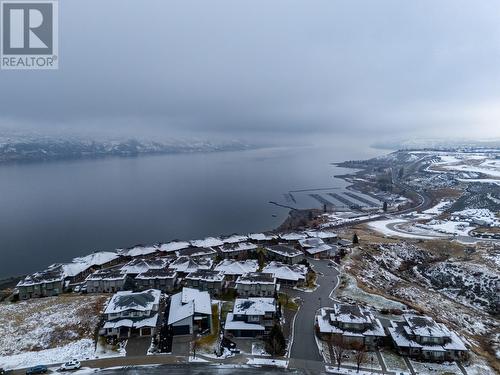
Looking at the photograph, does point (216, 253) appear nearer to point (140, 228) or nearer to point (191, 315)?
point (191, 315)

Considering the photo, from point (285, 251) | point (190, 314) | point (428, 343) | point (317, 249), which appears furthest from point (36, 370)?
point (317, 249)

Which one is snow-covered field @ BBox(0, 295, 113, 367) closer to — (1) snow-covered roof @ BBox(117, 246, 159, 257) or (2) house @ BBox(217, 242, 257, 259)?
(1) snow-covered roof @ BBox(117, 246, 159, 257)

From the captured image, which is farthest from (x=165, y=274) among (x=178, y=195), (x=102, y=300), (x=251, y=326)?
(x=178, y=195)

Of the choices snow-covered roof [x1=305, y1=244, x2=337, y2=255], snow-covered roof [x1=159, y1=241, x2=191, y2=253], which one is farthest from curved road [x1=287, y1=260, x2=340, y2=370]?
snow-covered roof [x1=159, y1=241, x2=191, y2=253]

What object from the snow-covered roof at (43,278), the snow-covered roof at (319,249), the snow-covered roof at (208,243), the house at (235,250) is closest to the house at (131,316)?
the snow-covered roof at (43,278)

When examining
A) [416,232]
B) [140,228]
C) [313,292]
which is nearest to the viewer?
[313,292]
